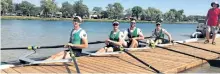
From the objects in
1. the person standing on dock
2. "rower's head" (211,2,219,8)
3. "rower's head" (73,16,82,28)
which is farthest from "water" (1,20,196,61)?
"rower's head" (211,2,219,8)

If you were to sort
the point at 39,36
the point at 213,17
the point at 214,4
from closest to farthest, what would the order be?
the point at 214,4 → the point at 213,17 → the point at 39,36

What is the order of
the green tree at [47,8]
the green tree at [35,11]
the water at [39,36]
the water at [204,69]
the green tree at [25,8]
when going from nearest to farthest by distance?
the water at [204,69], the water at [39,36], the green tree at [47,8], the green tree at [25,8], the green tree at [35,11]

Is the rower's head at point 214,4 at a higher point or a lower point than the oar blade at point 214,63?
higher

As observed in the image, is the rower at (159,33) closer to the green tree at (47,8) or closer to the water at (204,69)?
the water at (204,69)

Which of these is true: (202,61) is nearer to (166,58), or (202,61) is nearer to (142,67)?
(166,58)

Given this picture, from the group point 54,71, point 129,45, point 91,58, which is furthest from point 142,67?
point 129,45

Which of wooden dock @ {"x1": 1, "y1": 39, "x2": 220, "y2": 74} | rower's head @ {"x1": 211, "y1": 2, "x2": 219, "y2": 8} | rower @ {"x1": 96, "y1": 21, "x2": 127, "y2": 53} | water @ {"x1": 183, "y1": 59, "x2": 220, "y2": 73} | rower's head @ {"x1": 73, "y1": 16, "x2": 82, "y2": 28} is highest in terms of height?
rower's head @ {"x1": 211, "y1": 2, "x2": 219, "y2": 8}

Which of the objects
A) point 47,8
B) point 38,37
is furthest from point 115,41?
point 47,8

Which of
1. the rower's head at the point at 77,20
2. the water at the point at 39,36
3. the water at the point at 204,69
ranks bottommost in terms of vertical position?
the water at the point at 39,36

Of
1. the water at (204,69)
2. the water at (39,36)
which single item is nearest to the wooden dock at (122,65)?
the water at (204,69)

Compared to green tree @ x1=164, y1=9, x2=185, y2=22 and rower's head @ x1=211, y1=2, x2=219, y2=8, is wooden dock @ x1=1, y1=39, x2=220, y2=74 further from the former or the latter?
green tree @ x1=164, y1=9, x2=185, y2=22

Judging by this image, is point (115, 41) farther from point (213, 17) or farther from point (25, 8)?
point (25, 8)

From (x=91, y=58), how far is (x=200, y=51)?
20.3ft

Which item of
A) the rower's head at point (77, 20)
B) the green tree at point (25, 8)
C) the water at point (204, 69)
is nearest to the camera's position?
the rower's head at point (77, 20)
